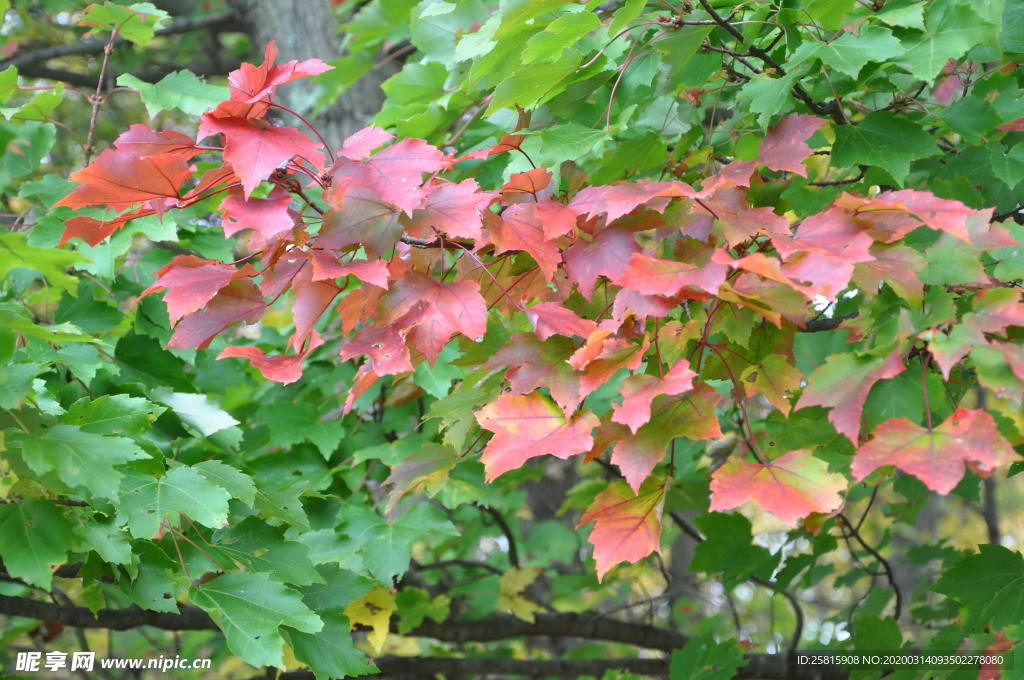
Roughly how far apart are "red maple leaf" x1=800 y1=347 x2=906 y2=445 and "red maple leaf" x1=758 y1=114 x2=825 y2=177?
371mm

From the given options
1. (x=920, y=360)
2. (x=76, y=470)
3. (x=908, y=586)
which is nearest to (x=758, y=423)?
(x=920, y=360)

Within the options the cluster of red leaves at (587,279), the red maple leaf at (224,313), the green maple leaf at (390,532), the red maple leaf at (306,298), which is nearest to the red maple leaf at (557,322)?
the cluster of red leaves at (587,279)

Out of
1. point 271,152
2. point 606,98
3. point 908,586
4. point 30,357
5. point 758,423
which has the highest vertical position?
point 271,152

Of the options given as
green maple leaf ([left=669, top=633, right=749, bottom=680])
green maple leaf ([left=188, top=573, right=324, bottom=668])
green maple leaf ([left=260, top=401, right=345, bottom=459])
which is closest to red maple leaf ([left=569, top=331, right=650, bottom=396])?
green maple leaf ([left=188, top=573, right=324, bottom=668])

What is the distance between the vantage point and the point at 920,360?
112cm

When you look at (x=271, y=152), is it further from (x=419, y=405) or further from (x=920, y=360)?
(x=419, y=405)

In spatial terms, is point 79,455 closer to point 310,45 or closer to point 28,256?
point 28,256

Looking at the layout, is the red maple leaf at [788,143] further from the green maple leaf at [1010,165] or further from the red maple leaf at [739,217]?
the green maple leaf at [1010,165]

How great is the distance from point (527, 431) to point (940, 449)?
540mm

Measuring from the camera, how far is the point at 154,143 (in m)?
1.17

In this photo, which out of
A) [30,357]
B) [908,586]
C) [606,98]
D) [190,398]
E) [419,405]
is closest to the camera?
[30,357]

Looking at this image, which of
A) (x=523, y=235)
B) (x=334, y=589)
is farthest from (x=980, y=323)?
(x=334, y=589)

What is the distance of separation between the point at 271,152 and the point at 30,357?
32.4 inches

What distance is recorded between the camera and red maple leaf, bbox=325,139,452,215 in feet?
3.59
